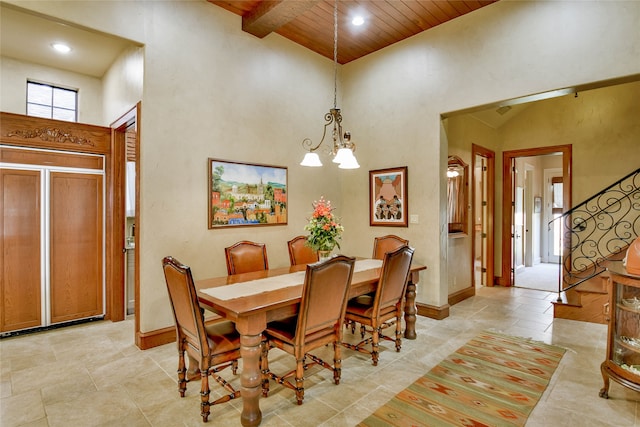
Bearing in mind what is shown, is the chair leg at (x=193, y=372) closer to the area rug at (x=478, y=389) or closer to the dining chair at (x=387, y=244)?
the area rug at (x=478, y=389)

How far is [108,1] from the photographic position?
120 inches

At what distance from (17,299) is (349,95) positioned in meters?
5.10

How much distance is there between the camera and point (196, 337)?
2109 millimetres

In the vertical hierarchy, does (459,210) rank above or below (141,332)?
above

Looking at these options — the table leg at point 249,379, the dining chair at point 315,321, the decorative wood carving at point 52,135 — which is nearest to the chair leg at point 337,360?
the dining chair at point 315,321

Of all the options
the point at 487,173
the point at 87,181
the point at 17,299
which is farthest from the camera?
the point at 487,173

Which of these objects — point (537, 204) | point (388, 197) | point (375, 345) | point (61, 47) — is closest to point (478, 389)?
point (375, 345)

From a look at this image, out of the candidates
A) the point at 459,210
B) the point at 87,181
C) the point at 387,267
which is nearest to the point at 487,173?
the point at 459,210

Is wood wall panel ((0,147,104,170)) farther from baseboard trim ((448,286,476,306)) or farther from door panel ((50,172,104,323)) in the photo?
baseboard trim ((448,286,476,306))

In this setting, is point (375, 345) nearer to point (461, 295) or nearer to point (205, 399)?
point (205, 399)

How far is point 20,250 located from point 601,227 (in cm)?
792

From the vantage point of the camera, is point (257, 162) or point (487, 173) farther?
point (487, 173)

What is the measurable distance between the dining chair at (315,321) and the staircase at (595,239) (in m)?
3.42

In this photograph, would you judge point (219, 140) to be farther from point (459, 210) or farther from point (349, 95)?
point (459, 210)
